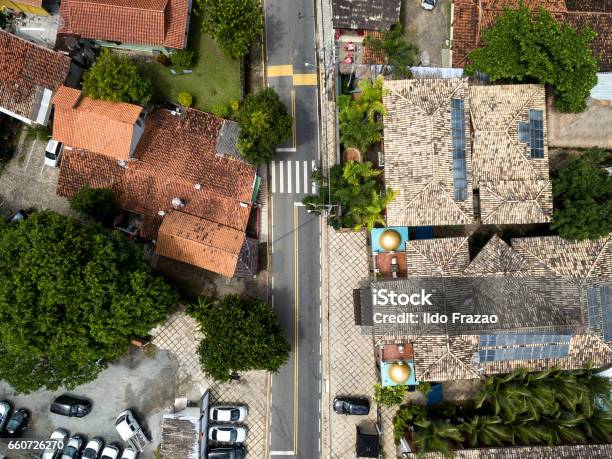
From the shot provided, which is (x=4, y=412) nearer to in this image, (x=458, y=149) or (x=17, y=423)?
(x=17, y=423)

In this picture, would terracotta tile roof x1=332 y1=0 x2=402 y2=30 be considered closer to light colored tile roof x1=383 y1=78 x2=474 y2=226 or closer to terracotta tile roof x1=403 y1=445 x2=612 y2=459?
light colored tile roof x1=383 y1=78 x2=474 y2=226

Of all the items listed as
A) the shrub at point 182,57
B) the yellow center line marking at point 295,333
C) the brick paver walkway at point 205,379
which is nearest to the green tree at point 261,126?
the yellow center line marking at point 295,333

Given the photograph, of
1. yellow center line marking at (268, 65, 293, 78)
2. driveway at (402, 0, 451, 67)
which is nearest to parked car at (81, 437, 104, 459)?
yellow center line marking at (268, 65, 293, 78)

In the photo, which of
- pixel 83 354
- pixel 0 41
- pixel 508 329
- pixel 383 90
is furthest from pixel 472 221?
pixel 0 41

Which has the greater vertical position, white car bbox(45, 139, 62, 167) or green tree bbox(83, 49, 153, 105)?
green tree bbox(83, 49, 153, 105)

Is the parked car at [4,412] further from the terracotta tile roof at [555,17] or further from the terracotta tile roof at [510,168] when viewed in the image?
the terracotta tile roof at [555,17]

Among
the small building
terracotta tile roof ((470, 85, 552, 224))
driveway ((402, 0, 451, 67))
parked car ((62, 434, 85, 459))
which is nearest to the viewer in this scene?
terracotta tile roof ((470, 85, 552, 224))

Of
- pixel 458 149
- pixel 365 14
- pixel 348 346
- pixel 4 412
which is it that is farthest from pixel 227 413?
pixel 365 14
